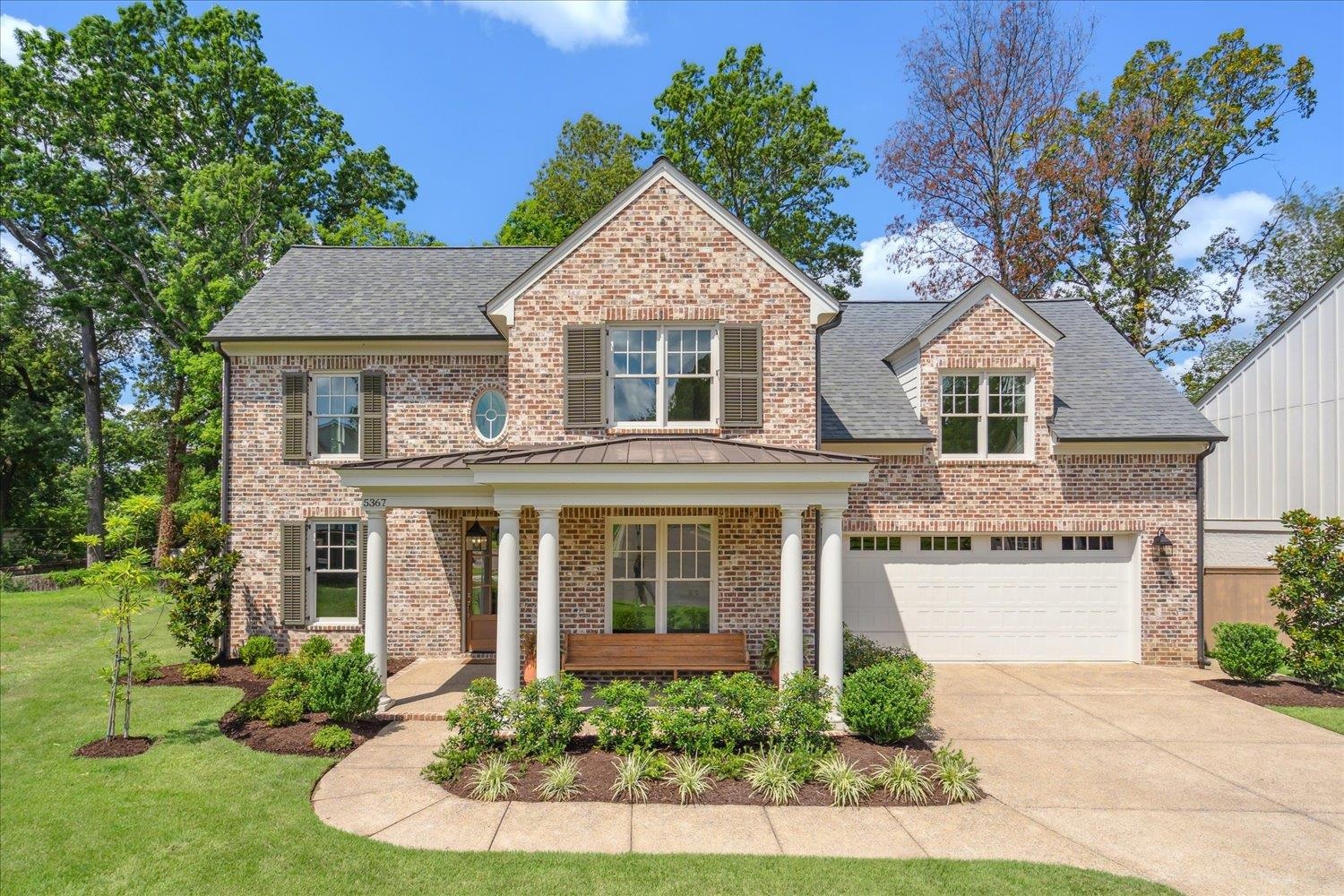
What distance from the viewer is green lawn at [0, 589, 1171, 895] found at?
19.1 feet

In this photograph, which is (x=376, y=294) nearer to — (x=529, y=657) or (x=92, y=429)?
(x=529, y=657)

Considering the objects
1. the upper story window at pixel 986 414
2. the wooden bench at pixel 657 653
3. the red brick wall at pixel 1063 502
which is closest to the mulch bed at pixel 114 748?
the wooden bench at pixel 657 653

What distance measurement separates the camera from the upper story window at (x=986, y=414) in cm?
1419

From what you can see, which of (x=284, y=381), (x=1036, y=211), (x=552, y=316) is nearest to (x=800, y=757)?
(x=552, y=316)

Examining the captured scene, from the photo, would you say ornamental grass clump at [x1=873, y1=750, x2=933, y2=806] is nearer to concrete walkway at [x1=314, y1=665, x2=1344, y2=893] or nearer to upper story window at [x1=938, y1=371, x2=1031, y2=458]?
concrete walkway at [x1=314, y1=665, x2=1344, y2=893]

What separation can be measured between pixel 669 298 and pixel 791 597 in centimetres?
523

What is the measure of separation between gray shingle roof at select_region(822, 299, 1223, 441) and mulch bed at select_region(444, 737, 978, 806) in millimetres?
6615

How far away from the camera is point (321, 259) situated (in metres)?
16.5

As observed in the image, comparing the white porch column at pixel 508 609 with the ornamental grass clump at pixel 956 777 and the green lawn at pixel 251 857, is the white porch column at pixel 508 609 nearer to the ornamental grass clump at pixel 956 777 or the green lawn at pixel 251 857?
the green lawn at pixel 251 857

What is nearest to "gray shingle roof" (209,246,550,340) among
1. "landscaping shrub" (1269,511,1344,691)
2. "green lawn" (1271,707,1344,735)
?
"green lawn" (1271,707,1344,735)

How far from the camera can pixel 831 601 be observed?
985cm

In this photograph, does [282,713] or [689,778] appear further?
[282,713]

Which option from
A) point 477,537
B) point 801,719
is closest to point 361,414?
point 477,537

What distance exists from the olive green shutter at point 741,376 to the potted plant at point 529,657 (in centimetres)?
471
